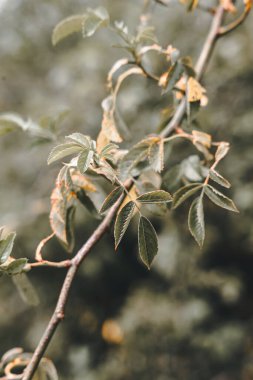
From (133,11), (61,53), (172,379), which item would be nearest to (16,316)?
(172,379)

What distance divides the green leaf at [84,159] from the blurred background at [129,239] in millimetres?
1539

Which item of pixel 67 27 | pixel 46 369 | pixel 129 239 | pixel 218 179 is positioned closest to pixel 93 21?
pixel 67 27

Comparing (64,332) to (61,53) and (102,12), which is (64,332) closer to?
(61,53)

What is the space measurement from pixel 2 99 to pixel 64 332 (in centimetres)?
A: 148

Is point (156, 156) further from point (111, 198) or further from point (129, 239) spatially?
point (129, 239)

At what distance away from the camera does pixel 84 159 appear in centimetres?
57

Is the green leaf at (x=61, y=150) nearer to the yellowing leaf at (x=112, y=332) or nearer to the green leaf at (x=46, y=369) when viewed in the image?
the green leaf at (x=46, y=369)

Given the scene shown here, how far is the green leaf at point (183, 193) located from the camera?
26.6 inches

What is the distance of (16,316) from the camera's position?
2.63 m

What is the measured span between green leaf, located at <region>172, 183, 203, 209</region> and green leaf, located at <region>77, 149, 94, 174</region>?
16 centimetres

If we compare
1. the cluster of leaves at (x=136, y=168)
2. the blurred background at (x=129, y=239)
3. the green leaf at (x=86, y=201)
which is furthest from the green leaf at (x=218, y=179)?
the blurred background at (x=129, y=239)

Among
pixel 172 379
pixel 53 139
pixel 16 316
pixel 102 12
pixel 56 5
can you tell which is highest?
pixel 56 5

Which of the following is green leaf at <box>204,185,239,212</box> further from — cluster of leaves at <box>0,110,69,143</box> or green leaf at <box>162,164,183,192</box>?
cluster of leaves at <box>0,110,69,143</box>

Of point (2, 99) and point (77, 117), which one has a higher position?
point (2, 99)
